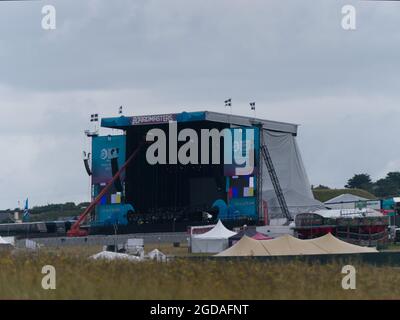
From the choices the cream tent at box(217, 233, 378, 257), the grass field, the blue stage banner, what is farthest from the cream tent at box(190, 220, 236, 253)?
the grass field

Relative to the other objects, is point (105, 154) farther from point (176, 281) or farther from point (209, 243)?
point (176, 281)

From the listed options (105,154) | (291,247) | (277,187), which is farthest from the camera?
(105,154)

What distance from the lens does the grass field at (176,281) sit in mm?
14875

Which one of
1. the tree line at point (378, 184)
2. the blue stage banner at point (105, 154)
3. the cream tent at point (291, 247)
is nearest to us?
the cream tent at point (291, 247)

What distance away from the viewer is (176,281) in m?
15.8

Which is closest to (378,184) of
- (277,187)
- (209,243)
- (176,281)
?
(277,187)

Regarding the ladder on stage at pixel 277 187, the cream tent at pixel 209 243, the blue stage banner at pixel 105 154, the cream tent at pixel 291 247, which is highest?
the blue stage banner at pixel 105 154

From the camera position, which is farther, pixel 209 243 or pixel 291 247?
pixel 209 243

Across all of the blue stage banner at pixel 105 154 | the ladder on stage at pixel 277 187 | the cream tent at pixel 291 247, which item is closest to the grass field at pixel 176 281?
the cream tent at pixel 291 247

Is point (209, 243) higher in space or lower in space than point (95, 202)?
lower

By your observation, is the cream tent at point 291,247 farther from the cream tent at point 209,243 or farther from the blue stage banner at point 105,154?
the blue stage banner at point 105,154

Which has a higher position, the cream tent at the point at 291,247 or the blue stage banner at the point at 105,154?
the blue stage banner at the point at 105,154
